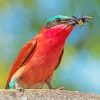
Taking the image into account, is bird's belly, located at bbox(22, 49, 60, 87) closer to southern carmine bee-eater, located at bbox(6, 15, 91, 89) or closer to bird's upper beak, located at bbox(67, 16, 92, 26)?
southern carmine bee-eater, located at bbox(6, 15, 91, 89)

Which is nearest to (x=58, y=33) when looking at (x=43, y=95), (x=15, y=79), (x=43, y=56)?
(x=43, y=56)

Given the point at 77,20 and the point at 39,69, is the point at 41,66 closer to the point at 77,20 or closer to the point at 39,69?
the point at 39,69

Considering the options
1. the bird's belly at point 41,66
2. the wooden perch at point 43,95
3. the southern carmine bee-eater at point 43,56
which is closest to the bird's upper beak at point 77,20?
the southern carmine bee-eater at point 43,56

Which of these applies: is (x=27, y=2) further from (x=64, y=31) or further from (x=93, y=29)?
(x=64, y=31)

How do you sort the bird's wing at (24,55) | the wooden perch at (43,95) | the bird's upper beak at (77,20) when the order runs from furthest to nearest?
the bird's wing at (24,55)
the bird's upper beak at (77,20)
the wooden perch at (43,95)

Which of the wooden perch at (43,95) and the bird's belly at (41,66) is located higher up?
the bird's belly at (41,66)

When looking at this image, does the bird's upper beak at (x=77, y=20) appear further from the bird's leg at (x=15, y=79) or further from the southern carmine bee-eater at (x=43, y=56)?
the bird's leg at (x=15, y=79)

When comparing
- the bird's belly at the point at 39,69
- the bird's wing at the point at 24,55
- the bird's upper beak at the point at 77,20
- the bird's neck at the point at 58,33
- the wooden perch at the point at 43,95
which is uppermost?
the bird's upper beak at the point at 77,20

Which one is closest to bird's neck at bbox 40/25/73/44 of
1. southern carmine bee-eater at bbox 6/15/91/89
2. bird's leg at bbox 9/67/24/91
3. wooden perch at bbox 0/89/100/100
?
southern carmine bee-eater at bbox 6/15/91/89
